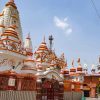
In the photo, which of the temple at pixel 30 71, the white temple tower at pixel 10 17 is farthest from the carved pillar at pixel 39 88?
the white temple tower at pixel 10 17

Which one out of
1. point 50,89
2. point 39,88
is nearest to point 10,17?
point 50,89

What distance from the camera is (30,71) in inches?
1086

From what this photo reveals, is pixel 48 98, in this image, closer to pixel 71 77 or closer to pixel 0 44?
pixel 0 44

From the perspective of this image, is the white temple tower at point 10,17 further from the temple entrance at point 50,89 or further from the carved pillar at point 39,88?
the carved pillar at point 39,88

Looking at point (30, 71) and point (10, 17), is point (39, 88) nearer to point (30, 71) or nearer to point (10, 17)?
point (30, 71)

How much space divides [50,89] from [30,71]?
8016 millimetres

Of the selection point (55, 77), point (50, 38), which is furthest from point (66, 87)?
point (50, 38)

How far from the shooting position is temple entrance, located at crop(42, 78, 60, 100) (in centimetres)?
1917

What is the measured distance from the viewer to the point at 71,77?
37.8 meters

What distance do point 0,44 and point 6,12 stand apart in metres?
9.80

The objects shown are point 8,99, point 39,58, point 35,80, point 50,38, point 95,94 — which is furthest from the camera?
point 50,38

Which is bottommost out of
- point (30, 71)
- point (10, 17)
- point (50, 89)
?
point (50, 89)

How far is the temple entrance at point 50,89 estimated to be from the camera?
19166mm

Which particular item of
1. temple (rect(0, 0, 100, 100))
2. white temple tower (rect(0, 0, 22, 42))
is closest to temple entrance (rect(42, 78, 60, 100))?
temple (rect(0, 0, 100, 100))
